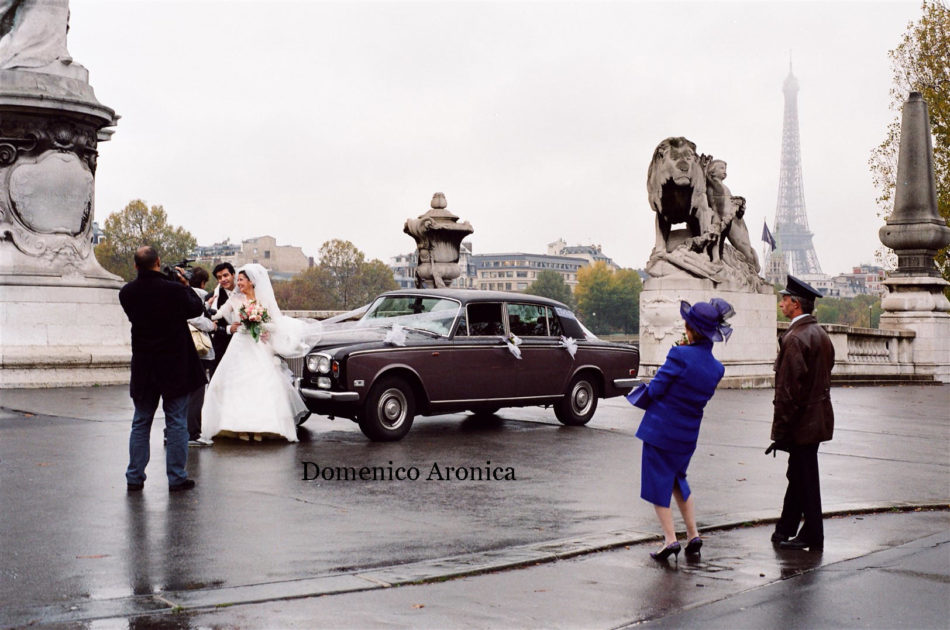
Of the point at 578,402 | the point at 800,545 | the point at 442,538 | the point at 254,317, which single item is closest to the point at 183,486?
the point at 442,538

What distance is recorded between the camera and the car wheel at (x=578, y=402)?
14.0 m

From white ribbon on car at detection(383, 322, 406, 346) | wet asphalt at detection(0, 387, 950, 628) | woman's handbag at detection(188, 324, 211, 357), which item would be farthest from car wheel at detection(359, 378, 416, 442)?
woman's handbag at detection(188, 324, 211, 357)

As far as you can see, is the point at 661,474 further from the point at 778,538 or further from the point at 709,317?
the point at 778,538

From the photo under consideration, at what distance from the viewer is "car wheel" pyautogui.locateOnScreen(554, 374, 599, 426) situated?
1401cm

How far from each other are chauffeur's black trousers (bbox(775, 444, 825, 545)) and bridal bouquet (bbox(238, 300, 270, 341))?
6353 mm

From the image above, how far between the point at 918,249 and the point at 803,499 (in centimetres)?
2375

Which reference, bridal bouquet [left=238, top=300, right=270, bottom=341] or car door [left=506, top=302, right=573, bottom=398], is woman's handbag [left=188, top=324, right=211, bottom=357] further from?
car door [left=506, top=302, right=573, bottom=398]

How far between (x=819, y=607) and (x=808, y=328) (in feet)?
7.62

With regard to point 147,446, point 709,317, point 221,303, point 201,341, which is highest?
point 221,303

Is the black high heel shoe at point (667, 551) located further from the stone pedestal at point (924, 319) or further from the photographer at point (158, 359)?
the stone pedestal at point (924, 319)

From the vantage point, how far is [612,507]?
28.0 ft

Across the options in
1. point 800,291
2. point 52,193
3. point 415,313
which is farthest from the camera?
point 52,193

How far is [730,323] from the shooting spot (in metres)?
22.5

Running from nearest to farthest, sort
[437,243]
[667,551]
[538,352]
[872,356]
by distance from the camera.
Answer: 1. [667,551]
2. [538,352]
3. [437,243]
4. [872,356]
